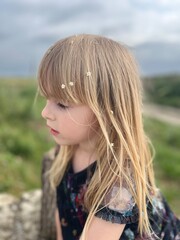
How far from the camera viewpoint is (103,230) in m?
2.22

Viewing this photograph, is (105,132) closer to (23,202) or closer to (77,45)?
(77,45)

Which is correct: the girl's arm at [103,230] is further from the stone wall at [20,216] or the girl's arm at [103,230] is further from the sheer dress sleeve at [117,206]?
the stone wall at [20,216]

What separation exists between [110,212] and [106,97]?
1.73 ft

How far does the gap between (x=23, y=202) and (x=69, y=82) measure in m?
1.98

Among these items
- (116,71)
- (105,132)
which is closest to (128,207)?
(105,132)

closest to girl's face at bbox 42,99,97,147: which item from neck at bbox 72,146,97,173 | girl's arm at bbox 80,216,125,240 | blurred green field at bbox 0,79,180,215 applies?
neck at bbox 72,146,97,173

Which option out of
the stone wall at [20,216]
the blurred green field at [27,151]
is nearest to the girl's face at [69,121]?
the blurred green field at [27,151]

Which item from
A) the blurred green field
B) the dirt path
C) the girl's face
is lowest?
the dirt path

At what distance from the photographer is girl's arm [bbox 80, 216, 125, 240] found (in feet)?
7.26

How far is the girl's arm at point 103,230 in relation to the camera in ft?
7.26

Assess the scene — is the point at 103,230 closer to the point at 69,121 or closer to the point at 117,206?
the point at 117,206

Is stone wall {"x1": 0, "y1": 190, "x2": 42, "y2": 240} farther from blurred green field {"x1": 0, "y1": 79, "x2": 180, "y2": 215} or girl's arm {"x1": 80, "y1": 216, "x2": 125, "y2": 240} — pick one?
girl's arm {"x1": 80, "y1": 216, "x2": 125, "y2": 240}

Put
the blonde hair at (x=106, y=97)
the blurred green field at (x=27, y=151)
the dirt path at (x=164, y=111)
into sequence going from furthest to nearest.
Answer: the dirt path at (x=164, y=111)
the blurred green field at (x=27, y=151)
the blonde hair at (x=106, y=97)

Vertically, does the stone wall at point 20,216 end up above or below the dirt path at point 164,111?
above
